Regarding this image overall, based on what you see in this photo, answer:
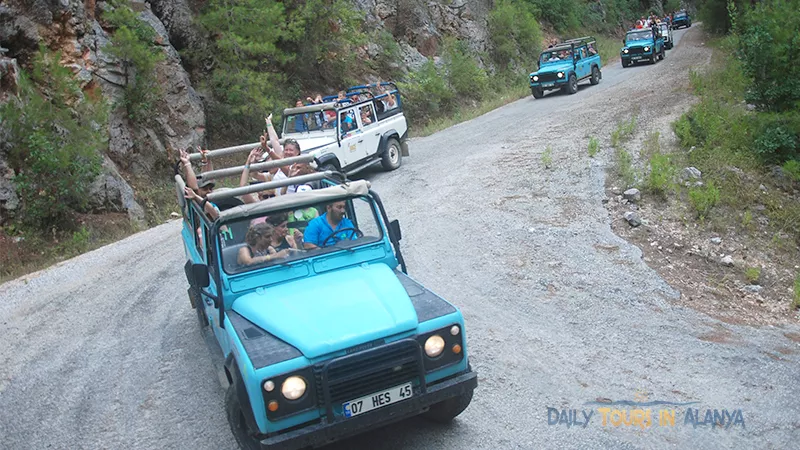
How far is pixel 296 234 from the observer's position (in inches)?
217

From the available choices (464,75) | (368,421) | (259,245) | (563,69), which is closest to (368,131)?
(259,245)

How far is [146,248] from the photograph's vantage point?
1123 cm

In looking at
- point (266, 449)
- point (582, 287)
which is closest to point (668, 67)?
point (582, 287)

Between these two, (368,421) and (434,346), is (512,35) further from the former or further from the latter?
(368,421)

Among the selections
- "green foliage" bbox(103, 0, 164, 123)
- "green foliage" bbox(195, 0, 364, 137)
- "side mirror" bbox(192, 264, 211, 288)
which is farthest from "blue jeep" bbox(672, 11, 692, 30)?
"side mirror" bbox(192, 264, 211, 288)

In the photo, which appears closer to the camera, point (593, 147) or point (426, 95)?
point (593, 147)

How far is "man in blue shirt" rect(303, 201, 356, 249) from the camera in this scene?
18.0ft

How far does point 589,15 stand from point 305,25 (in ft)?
99.6

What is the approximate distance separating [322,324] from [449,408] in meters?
1.22

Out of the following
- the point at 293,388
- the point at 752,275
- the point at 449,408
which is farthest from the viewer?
the point at 752,275

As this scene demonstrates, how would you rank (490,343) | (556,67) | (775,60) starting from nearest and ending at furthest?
1. (490,343)
2. (775,60)
3. (556,67)

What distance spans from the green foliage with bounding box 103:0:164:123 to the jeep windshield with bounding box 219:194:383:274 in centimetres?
1303

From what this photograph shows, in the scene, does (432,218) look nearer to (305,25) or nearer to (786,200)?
(786,200)

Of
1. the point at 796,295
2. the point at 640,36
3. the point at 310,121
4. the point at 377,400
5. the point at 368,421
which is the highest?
the point at 640,36
